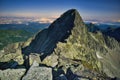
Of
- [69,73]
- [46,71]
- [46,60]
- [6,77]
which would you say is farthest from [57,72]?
[46,60]

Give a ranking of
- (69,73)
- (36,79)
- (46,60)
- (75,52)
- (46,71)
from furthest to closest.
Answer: (75,52)
(46,60)
(69,73)
(46,71)
(36,79)

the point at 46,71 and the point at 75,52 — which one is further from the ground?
the point at 46,71

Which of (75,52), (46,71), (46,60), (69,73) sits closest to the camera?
(46,71)

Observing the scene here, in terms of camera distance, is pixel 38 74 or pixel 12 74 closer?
pixel 38 74

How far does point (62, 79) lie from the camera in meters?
48.8

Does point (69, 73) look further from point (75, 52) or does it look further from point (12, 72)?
point (75, 52)

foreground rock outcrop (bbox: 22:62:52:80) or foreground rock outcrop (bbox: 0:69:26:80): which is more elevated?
foreground rock outcrop (bbox: 22:62:52:80)

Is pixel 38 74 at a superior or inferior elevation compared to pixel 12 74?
superior

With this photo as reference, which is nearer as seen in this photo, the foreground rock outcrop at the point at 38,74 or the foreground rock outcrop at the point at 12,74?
the foreground rock outcrop at the point at 38,74

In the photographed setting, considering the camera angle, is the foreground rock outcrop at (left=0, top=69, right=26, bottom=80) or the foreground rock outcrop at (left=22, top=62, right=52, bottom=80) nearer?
the foreground rock outcrop at (left=22, top=62, right=52, bottom=80)

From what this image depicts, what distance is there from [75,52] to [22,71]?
149664 millimetres

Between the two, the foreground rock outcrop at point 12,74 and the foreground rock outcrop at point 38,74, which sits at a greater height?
the foreground rock outcrop at point 38,74

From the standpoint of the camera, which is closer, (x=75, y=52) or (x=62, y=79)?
(x=62, y=79)

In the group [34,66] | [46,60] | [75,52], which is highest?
[34,66]
